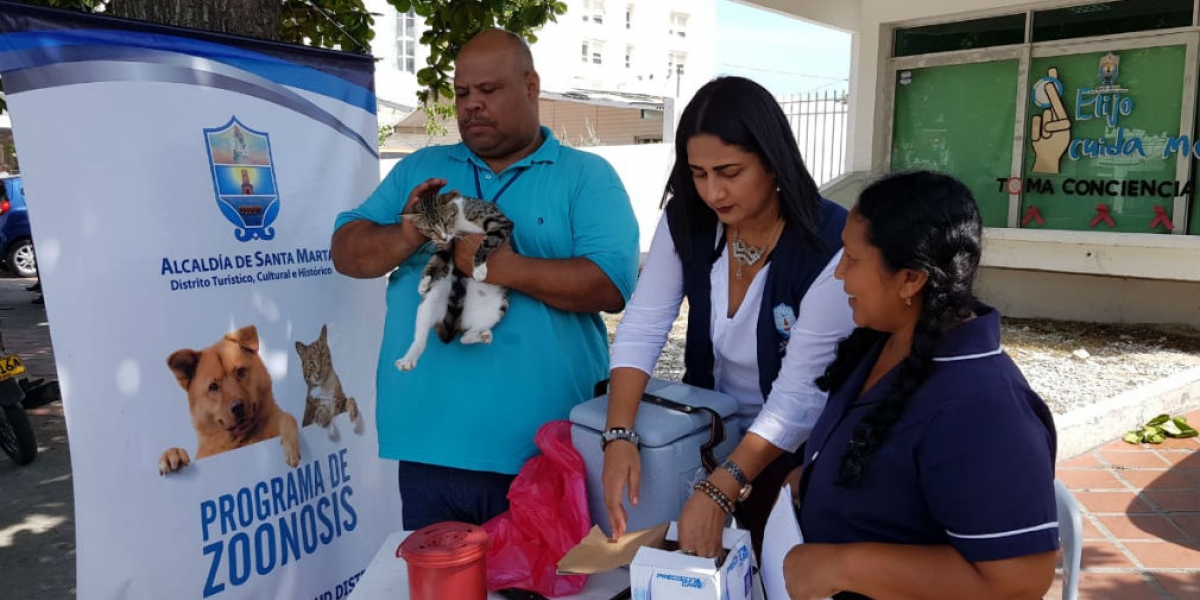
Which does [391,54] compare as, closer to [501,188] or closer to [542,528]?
[501,188]

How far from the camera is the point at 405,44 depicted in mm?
32375

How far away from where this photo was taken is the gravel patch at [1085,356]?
575 centimetres

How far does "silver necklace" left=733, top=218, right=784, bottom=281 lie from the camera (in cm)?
185

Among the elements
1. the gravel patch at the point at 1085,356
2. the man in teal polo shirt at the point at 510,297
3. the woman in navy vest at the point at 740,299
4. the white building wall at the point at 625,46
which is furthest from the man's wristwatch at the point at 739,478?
the white building wall at the point at 625,46

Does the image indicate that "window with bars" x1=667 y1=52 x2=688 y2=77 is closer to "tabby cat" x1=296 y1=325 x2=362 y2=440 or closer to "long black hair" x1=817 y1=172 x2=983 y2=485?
"tabby cat" x1=296 y1=325 x2=362 y2=440

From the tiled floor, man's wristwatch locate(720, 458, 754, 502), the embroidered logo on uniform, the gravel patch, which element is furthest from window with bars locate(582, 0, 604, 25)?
man's wristwatch locate(720, 458, 754, 502)

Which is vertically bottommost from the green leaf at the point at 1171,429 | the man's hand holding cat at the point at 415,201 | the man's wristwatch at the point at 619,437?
the green leaf at the point at 1171,429

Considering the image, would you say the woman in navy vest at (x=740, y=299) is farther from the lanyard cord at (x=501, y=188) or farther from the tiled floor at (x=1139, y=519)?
the tiled floor at (x=1139, y=519)

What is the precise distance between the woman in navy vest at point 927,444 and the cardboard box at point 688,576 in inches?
4.2

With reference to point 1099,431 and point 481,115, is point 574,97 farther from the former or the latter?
point 481,115

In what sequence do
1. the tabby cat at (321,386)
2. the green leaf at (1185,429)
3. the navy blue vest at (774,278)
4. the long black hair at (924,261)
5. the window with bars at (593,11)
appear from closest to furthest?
the long black hair at (924,261) → the navy blue vest at (774,278) → the tabby cat at (321,386) → the green leaf at (1185,429) → the window with bars at (593,11)

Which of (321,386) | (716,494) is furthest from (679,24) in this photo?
(716,494)

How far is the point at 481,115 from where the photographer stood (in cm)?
217

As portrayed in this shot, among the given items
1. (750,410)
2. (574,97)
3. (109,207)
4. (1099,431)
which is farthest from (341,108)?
(574,97)
